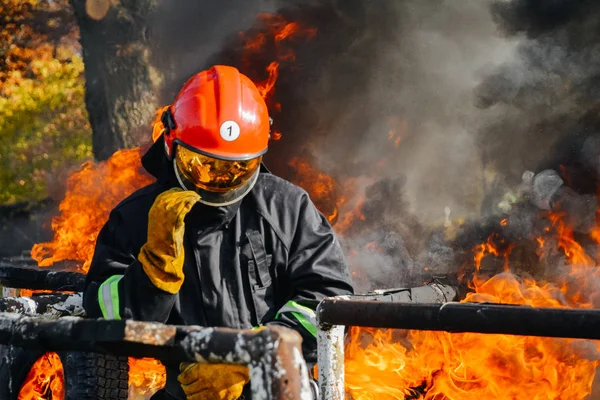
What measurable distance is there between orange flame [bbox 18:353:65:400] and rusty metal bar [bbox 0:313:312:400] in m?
2.26

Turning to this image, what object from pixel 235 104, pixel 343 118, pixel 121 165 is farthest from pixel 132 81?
pixel 235 104

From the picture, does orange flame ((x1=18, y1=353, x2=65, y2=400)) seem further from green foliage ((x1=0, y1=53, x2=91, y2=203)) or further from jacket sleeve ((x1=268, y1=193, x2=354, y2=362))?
green foliage ((x1=0, y1=53, x2=91, y2=203))

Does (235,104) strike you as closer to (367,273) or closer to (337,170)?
(367,273)

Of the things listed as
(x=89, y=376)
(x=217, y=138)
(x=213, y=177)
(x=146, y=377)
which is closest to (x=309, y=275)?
(x=213, y=177)

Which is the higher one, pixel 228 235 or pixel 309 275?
pixel 228 235

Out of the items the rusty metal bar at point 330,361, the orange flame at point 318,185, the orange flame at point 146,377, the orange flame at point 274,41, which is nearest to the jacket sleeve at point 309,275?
the rusty metal bar at point 330,361

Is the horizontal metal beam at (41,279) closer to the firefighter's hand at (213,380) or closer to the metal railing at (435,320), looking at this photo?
the firefighter's hand at (213,380)

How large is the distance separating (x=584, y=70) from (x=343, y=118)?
3635 mm

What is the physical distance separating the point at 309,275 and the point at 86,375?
51.4 inches

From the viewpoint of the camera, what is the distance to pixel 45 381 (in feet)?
13.3

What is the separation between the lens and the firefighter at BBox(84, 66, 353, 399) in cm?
292

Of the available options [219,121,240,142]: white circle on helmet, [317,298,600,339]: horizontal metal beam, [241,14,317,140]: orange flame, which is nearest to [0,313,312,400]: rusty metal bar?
[317,298,600,339]: horizontal metal beam

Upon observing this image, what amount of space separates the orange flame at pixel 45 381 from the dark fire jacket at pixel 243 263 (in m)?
1.27

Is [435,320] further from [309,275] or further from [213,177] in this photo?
[213,177]
